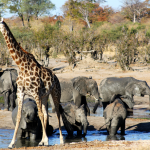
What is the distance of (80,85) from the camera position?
35.1ft

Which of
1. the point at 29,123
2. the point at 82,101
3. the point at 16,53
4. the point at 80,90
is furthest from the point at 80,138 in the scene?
the point at 82,101

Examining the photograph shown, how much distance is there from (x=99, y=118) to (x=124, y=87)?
51.1 inches

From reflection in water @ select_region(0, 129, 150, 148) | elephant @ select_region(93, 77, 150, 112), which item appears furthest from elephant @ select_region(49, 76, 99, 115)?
reflection in water @ select_region(0, 129, 150, 148)

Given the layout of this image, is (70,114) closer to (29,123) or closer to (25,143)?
(29,123)

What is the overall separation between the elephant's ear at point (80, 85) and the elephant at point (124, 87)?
62 centimetres

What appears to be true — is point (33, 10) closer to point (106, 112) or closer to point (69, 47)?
point (69, 47)

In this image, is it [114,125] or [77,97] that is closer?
[114,125]

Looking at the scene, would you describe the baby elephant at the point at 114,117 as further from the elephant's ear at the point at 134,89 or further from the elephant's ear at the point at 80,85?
the elephant's ear at the point at 80,85

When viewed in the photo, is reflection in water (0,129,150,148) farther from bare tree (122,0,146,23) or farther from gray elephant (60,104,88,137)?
bare tree (122,0,146,23)

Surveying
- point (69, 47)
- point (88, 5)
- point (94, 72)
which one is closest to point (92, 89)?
point (94, 72)

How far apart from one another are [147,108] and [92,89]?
9.02ft

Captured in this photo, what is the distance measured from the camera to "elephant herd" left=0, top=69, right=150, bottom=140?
7.11 m

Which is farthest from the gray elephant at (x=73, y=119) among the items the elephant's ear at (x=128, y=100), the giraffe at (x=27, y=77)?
the giraffe at (x=27, y=77)

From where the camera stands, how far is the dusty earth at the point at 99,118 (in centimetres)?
521
